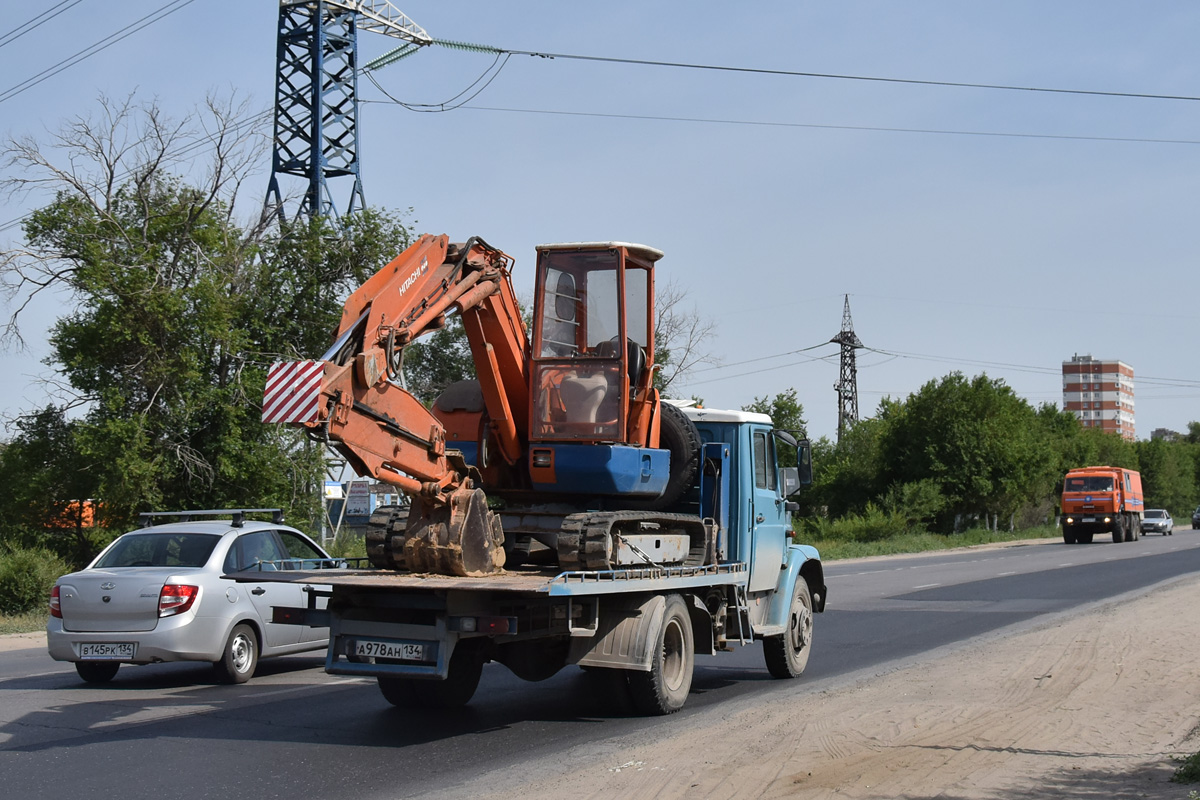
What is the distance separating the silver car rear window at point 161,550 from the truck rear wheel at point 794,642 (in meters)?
5.54

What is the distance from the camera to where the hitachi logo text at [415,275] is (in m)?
8.94

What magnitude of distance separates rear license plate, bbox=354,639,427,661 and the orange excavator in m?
0.67

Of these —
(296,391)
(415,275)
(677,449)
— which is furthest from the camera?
(677,449)

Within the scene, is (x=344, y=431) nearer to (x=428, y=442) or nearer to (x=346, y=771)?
(x=428, y=442)

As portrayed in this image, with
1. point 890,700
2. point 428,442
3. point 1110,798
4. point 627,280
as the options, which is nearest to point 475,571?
point 428,442

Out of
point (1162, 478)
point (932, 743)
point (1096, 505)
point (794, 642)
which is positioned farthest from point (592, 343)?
point (1162, 478)

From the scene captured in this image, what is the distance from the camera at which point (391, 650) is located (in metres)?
8.37

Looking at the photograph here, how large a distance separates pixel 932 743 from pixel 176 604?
6.71 metres

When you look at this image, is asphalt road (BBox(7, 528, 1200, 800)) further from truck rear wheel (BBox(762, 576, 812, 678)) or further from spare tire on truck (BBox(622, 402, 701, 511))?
spare tire on truck (BBox(622, 402, 701, 511))

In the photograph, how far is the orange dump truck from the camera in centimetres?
5084

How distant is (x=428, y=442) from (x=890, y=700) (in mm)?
4428

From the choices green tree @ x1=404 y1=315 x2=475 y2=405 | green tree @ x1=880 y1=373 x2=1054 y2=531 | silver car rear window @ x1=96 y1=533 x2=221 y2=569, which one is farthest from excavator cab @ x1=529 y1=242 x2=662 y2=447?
green tree @ x1=880 y1=373 x2=1054 y2=531

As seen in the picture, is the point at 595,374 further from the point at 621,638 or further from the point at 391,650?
the point at 391,650

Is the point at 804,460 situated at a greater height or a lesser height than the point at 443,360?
lesser
